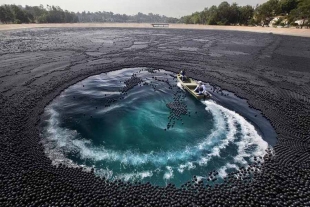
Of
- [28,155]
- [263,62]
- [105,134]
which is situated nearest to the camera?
[28,155]

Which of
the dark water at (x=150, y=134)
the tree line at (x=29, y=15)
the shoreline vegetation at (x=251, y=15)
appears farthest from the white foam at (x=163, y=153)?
the tree line at (x=29, y=15)

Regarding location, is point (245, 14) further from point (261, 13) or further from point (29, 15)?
point (29, 15)

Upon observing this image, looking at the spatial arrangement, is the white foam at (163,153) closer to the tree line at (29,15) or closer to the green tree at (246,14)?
the green tree at (246,14)

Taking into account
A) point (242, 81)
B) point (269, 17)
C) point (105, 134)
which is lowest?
point (105, 134)

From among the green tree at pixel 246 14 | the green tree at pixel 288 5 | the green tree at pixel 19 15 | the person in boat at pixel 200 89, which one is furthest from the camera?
the green tree at pixel 19 15

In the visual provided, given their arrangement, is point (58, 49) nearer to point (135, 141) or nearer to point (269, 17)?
point (135, 141)

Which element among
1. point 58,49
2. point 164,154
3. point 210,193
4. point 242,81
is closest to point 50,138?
point 164,154

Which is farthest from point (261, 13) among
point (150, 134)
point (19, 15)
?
point (19, 15)
